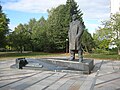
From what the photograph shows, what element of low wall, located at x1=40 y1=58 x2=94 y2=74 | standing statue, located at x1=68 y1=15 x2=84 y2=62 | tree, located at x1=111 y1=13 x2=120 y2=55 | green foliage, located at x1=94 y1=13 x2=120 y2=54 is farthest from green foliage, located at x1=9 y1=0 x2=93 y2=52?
low wall, located at x1=40 y1=58 x2=94 y2=74

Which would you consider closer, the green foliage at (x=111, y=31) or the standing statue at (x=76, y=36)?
the standing statue at (x=76, y=36)

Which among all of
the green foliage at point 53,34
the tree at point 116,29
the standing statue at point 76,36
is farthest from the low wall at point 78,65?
the green foliage at point 53,34

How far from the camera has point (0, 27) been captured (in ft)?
109

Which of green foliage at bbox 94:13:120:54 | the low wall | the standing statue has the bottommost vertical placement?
the low wall

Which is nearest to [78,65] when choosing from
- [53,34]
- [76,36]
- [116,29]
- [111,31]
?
[76,36]

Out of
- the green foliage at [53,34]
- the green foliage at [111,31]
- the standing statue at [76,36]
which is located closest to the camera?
the standing statue at [76,36]

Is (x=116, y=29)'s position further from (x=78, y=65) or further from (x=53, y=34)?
(x=78, y=65)

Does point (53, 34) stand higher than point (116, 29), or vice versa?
point (53, 34)

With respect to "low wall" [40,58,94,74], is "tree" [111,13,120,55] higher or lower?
higher

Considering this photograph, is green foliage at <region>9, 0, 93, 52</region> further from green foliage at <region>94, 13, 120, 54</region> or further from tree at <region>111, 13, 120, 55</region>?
tree at <region>111, 13, 120, 55</region>

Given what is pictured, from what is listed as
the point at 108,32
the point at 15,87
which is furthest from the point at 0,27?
the point at 15,87

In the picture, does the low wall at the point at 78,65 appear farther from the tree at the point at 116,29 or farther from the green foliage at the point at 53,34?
the green foliage at the point at 53,34

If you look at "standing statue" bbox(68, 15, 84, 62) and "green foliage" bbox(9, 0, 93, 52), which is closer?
"standing statue" bbox(68, 15, 84, 62)

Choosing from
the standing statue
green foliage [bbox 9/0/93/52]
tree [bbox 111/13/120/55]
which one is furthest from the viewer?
green foliage [bbox 9/0/93/52]
